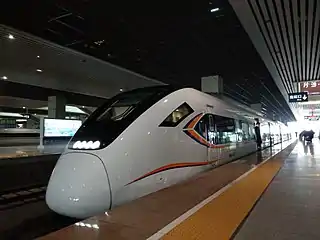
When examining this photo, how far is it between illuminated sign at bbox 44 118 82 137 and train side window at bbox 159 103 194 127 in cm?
1056

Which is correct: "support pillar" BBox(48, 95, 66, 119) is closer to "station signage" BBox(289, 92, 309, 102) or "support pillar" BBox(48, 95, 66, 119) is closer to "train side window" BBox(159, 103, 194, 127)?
"station signage" BBox(289, 92, 309, 102)

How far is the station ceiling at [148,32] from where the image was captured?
27.8 feet

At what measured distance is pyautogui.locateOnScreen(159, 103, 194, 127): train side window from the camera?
552 cm

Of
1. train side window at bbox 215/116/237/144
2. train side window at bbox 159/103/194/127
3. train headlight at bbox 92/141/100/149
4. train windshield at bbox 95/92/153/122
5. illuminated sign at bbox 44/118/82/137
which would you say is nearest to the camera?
train headlight at bbox 92/141/100/149

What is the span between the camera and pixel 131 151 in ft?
15.4

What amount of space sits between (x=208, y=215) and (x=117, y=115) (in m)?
2.48

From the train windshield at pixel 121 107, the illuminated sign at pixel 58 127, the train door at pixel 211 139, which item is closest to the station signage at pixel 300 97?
the illuminated sign at pixel 58 127

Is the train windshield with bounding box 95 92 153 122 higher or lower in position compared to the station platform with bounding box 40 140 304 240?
higher

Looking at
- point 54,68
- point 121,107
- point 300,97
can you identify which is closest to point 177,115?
point 121,107

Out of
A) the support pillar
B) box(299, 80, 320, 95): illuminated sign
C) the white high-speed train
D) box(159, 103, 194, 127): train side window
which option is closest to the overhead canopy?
the support pillar

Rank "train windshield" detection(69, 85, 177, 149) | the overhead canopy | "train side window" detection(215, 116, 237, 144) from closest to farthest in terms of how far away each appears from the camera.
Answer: "train windshield" detection(69, 85, 177, 149), "train side window" detection(215, 116, 237, 144), the overhead canopy

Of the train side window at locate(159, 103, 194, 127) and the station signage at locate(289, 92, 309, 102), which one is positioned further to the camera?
the station signage at locate(289, 92, 309, 102)

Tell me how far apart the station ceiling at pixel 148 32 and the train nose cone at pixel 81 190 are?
5.41 meters

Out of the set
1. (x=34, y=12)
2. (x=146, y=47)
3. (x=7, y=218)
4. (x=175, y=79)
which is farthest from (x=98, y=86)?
(x=7, y=218)
